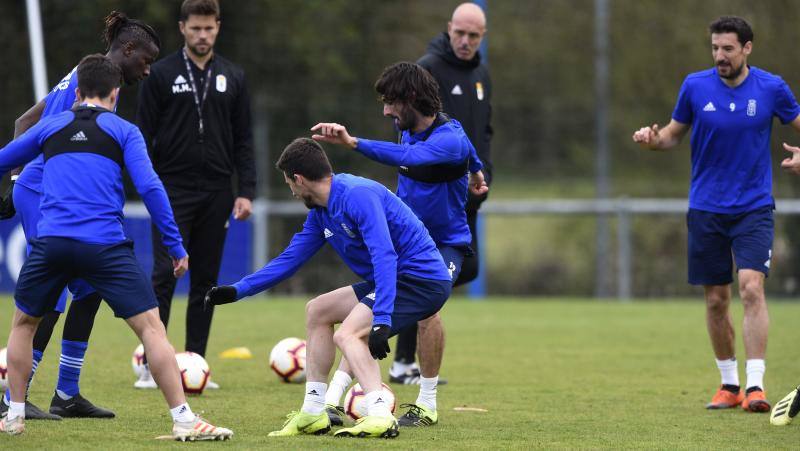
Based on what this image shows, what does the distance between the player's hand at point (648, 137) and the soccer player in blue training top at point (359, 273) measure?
201 centimetres

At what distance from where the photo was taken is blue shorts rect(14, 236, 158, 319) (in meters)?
5.47

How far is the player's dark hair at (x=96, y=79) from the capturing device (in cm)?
571

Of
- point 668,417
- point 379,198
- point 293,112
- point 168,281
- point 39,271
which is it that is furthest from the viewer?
point 293,112

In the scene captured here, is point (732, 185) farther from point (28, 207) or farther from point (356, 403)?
point (28, 207)

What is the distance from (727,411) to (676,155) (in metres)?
11.6

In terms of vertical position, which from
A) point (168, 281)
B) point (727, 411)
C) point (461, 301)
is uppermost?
point (168, 281)

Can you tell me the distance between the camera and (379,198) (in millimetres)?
6027

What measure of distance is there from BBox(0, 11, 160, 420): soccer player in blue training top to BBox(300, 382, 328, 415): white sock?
118cm

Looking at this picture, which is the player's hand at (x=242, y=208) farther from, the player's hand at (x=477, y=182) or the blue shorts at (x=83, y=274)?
the blue shorts at (x=83, y=274)

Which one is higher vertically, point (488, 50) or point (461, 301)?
point (488, 50)

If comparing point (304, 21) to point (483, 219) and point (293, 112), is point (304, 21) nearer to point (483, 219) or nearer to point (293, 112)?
point (293, 112)

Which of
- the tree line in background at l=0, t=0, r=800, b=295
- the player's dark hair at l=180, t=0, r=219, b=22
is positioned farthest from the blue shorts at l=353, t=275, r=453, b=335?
the tree line in background at l=0, t=0, r=800, b=295

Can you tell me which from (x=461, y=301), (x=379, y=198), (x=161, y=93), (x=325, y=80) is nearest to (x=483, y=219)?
(x=461, y=301)

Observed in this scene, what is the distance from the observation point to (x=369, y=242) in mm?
5863
